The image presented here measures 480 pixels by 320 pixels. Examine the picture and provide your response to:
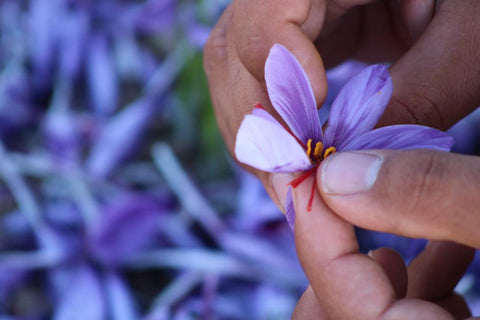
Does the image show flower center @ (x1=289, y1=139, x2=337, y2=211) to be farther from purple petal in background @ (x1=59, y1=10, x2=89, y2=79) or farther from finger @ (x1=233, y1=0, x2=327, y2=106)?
purple petal in background @ (x1=59, y1=10, x2=89, y2=79)

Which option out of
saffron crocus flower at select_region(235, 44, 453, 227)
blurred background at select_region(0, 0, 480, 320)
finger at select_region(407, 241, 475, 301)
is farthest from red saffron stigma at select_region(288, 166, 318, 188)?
blurred background at select_region(0, 0, 480, 320)

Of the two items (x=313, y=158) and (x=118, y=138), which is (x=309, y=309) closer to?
(x=313, y=158)

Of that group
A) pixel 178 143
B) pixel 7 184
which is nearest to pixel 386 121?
pixel 178 143

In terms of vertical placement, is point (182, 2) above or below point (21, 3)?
below

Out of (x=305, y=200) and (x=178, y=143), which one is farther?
(x=178, y=143)

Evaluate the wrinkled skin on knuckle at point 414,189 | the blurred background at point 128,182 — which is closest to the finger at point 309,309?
the wrinkled skin on knuckle at point 414,189

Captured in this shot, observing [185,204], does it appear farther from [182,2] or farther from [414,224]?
[414,224]

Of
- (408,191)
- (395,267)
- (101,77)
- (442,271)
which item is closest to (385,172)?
(408,191)
